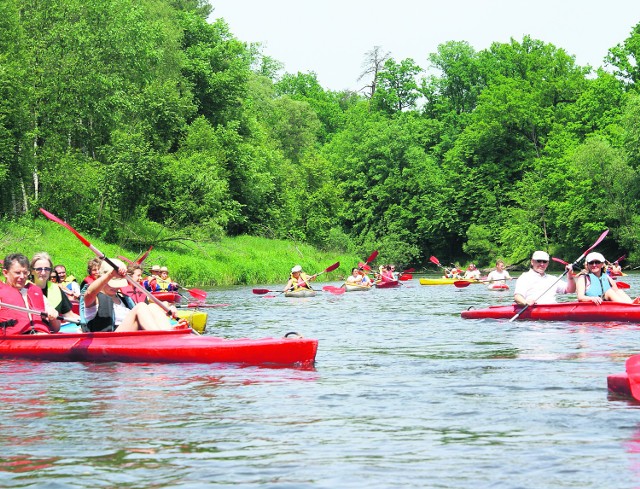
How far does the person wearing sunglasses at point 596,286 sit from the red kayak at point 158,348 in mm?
5526

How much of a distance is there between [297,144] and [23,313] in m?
49.3

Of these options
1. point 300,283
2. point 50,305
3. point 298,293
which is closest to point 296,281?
point 300,283

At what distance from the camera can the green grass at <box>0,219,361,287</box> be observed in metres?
25.0

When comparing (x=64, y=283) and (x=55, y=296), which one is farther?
(x=64, y=283)

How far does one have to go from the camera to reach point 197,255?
31.8 metres

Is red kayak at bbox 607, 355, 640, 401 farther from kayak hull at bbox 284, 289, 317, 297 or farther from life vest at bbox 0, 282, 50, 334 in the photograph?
kayak hull at bbox 284, 289, 317, 297

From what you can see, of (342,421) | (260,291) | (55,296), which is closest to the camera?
(342,421)

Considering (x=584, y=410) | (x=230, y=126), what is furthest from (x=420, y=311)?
(x=230, y=126)

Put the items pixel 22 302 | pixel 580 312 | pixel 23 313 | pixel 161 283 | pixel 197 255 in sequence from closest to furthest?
pixel 22 302
pixel 23 313
pixel 580 312
pixel 161 283
pixel 197 255

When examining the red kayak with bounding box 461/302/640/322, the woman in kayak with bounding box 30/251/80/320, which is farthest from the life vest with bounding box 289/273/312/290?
the woman in kayak with bounding box 30/251/80/320

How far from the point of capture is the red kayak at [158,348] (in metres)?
9.32

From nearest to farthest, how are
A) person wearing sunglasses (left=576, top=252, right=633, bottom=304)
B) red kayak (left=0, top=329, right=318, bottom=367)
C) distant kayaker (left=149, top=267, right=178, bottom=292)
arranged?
red kayak (left=0, top=329, right=318, bottom=367) → person wearing sunglasses (left=576, top=252, right=633, bottom=304) → distant kayaker (left=149, top=267, right=178, bottom=292)

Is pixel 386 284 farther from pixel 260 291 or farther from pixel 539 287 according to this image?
pixel 539 287

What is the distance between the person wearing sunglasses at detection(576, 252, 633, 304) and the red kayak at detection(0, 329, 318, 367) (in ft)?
18.1
